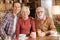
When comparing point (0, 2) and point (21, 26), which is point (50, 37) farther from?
point (0, 2)

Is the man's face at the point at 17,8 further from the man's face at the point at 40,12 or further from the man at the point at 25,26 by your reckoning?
the man's face at the point at 40,12

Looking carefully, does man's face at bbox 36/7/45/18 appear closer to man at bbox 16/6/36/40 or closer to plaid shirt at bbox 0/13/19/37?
man at bbox 16/6/36/40

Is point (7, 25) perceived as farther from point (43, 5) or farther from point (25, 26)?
point (43, 5)

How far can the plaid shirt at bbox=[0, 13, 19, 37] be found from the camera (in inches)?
37.6

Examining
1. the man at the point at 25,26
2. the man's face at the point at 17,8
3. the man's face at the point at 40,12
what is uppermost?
the man's face at the point at 17,8

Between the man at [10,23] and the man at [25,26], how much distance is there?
0.10ft

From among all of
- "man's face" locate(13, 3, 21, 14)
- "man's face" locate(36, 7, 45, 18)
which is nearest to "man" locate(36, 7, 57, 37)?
"man's face" locate(36, 7, 45, 18)

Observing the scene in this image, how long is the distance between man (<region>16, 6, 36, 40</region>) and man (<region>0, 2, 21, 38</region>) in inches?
1.2

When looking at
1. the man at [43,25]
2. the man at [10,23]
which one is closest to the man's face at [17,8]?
the man at [10,23]

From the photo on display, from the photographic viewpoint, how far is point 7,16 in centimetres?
96

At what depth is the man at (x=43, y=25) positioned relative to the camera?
38.0 inches

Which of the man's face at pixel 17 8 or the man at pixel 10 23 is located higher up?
the man's face at pixel 17 8

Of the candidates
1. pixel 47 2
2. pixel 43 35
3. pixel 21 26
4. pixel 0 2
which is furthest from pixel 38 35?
pixel 0 2

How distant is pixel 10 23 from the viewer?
0.96 m
